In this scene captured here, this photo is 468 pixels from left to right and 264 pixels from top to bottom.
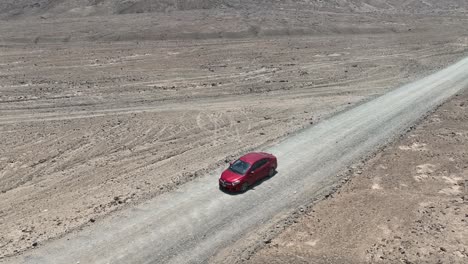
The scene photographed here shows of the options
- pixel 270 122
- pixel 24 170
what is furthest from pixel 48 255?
pixel 270 122

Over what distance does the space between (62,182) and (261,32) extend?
4301 cm

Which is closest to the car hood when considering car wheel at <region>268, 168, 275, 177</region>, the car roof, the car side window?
the car side window

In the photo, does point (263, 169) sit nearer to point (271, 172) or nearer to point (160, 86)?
point (271, 172)

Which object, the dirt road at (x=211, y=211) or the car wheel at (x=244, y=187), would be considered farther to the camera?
the car wheel at (x=244, y=187)

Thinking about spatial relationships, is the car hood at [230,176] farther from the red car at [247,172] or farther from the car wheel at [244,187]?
the car wheel at [244,187]

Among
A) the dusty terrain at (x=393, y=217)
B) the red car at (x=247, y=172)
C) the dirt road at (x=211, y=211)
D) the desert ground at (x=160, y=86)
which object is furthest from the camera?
the desert ground at (x=160, y=86)

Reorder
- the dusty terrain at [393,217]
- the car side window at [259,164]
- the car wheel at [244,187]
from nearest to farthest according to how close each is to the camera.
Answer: the dusty terrain at [393,217] → the car wheel at [244,187] → the car side window at [259,164]

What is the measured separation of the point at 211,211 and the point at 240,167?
292 cm

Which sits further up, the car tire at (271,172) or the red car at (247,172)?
the red car at (247,172)

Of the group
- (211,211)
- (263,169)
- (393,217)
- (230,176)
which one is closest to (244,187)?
(230,176)

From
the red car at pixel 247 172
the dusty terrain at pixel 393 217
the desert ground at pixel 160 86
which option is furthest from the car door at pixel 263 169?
the desert ground at pixel 160 86

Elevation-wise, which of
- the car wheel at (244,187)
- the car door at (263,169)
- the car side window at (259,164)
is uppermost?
the car side window at (259,164)

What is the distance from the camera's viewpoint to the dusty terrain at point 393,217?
15.0m

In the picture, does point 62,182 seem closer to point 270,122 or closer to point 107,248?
point 107,248
